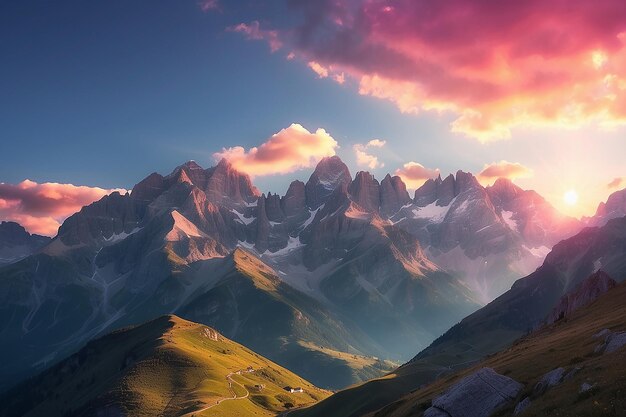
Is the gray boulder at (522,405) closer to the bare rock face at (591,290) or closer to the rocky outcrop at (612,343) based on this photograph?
the rocky outcrop at (612,343)

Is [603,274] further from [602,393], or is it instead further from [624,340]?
[602,393]

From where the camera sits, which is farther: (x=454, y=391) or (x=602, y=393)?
(x=454, y=391)

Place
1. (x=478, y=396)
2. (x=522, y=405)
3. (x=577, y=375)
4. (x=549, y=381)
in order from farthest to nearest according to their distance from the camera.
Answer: (x=478, y=396) → (x=549, y=381) → (x=522, y=405) → (x=577, y=375)

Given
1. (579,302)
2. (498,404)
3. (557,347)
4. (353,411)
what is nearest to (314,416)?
(353,411)

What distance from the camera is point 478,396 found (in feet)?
195

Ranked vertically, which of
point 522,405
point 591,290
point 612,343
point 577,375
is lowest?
point 522,405

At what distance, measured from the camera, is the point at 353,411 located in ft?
606

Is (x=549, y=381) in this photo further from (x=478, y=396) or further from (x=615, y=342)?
(x=615, y=342)

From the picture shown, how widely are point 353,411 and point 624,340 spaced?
451 feet

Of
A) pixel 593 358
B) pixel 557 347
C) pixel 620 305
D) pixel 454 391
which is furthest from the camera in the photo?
pixel 620 305

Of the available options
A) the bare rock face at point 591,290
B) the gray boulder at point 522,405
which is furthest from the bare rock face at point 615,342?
the bare rock face at point 591,290

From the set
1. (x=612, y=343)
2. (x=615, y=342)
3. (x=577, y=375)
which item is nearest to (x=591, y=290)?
(x=612, y=343)

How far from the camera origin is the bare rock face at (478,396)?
5784 cm

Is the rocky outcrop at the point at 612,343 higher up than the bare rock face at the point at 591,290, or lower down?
lower down
